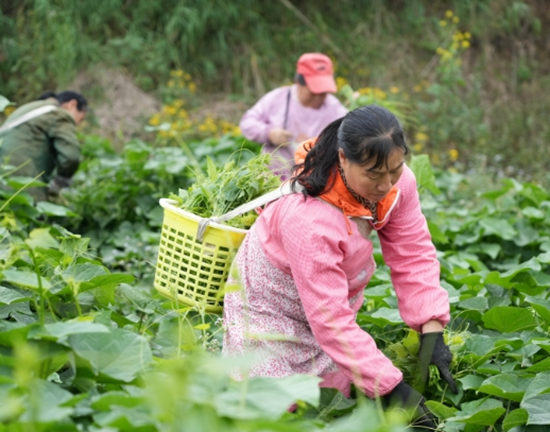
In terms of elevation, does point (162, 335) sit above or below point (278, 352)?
below

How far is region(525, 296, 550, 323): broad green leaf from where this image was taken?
2.61 metres

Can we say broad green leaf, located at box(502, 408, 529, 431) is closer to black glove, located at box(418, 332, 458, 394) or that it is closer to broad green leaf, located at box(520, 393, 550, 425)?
Answer: broad green leaf, located at box(520, 393, 550, 425)

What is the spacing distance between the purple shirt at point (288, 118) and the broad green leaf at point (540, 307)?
257cm

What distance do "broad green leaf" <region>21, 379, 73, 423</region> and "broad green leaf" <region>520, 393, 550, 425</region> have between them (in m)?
1.31

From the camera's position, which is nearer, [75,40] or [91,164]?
[91,164]

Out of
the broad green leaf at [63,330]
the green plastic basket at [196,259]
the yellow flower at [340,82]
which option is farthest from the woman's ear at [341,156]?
the yellow flower at [340,82]

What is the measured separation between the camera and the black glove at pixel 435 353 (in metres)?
2.41

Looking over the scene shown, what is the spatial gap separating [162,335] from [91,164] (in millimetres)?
3409

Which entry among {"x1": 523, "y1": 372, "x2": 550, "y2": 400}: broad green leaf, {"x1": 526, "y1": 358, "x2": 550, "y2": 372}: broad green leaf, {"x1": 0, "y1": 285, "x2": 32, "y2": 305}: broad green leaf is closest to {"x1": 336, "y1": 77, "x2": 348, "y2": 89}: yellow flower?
{"x1": 526, "y1": 358, "x2": 550, "y2": 372}: broad green leaf

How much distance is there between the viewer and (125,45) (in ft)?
32.5

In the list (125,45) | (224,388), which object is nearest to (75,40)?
(125,45)

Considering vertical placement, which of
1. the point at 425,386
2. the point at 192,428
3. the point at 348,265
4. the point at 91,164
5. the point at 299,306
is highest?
the point at 192,428

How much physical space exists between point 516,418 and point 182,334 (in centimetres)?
99

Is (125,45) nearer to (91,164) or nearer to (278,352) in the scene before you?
(91,164)
